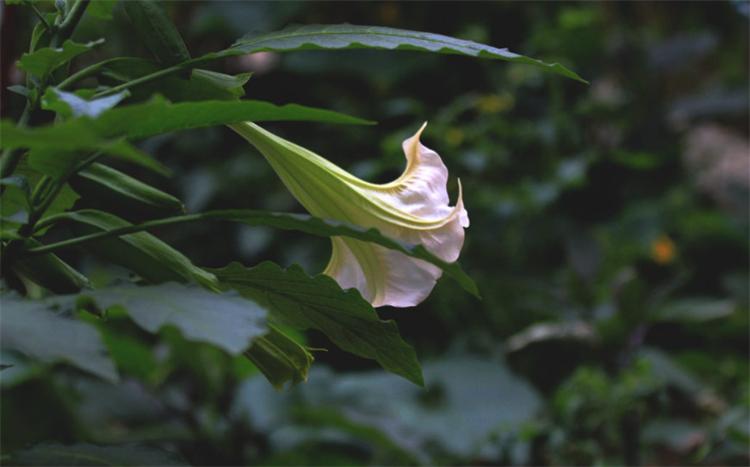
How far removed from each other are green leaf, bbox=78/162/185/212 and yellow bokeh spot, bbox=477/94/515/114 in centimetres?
188

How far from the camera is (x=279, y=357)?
51cm

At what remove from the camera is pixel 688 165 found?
2.85 m

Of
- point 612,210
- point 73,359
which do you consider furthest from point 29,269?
point 612,210

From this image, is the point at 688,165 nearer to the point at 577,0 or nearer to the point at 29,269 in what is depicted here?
the point at 577,0

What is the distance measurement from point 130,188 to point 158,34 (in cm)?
9

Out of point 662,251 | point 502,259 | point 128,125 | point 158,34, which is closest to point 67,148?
point 128,125

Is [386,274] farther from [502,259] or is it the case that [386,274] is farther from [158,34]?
[502,259]

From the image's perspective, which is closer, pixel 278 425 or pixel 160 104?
pixel 160 104

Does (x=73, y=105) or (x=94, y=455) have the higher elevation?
A: (x=73, y=105)

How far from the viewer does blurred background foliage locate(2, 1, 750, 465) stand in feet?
4.92

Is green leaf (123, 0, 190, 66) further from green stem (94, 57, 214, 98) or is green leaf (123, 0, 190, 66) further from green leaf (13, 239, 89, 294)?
green leaf (13, 239, 89, 294)

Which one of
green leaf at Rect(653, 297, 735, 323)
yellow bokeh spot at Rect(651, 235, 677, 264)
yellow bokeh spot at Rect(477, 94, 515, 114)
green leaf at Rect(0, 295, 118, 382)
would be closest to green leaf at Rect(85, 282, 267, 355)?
green leaf at Rect(0, 295, 118, 382)

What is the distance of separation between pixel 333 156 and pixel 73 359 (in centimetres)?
238

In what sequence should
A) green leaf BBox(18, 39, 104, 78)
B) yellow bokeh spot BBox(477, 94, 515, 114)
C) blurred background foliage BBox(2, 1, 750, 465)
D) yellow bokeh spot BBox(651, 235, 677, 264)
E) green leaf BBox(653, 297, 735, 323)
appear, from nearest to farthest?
green leaf BBox(18, 39, 104, 78)
blurred background foliage BBox(2, 1, 750, 465)
green leaf BBox(653, 297, 735, 323)
yellow bokeh spot BBox(477, 94, 515, 114)
yellow bokeh spot BBox(651, 235, 677, 264)
